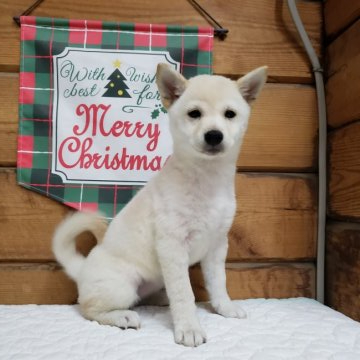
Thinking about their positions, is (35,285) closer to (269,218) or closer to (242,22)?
(269,218)

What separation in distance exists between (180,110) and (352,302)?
0.81m

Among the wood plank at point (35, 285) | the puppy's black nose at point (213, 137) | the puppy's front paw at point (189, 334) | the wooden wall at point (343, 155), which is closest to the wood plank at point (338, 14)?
the wooden wall at point (343, 155)

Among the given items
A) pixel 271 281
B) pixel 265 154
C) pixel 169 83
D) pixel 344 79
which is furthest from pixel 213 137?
pixel 271 281

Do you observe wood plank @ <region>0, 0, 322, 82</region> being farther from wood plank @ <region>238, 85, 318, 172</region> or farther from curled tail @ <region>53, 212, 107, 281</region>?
curled tail @ <region>53, 212, 107, 281</region>

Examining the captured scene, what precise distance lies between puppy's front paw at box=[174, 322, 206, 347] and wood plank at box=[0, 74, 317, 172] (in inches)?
24.5

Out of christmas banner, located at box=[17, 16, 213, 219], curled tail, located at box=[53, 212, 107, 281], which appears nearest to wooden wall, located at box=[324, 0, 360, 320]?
christmas banner, located at box=[17, 16, 213, 219]

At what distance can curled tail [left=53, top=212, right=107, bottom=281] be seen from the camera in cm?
121

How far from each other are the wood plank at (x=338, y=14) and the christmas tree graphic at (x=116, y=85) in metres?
0.76

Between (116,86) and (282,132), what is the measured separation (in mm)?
623

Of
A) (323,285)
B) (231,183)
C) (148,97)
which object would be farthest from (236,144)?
(323,285)

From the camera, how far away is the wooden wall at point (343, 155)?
1.16 m

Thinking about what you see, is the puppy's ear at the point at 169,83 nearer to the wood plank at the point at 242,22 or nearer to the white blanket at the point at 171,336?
the wood plank at the point at 242,22

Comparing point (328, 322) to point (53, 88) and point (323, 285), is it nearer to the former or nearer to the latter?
point (323, 285)

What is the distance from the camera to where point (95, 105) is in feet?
4.33
